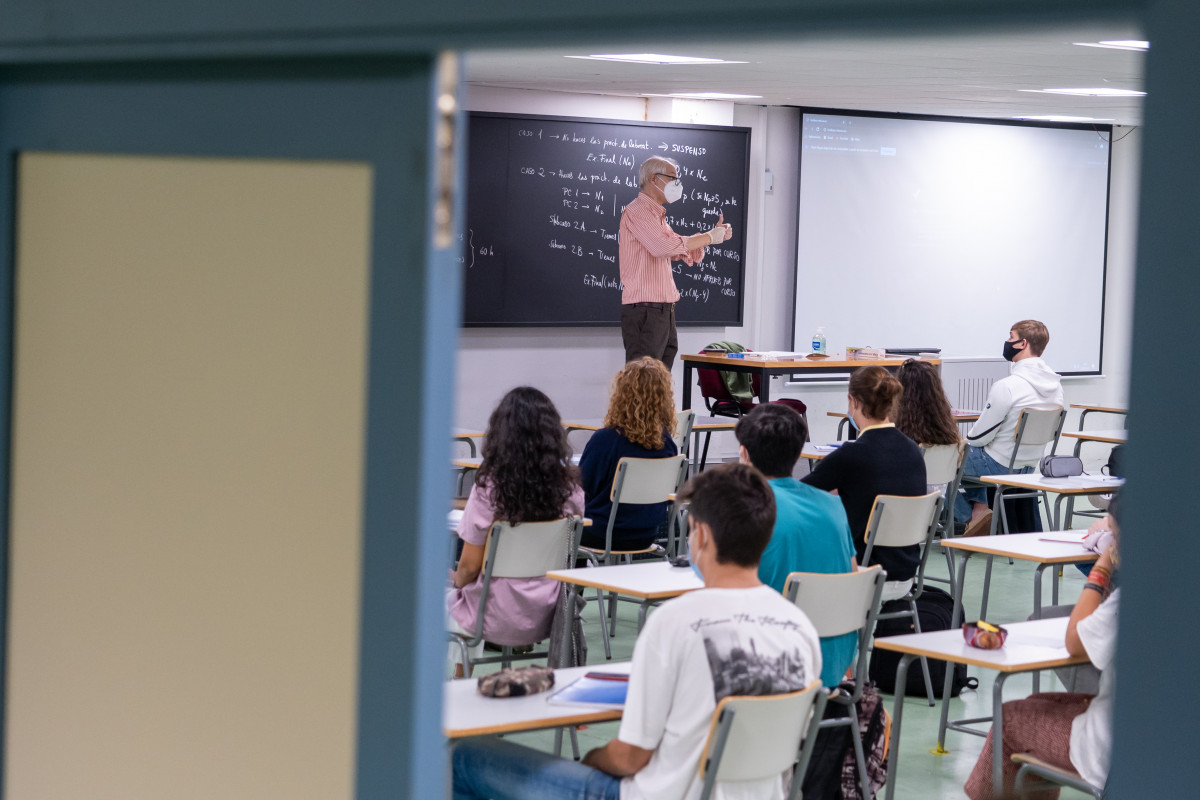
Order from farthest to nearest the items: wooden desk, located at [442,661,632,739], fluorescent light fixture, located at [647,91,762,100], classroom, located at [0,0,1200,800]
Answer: fluorescent light fixture, located at [647,91,762,100], wooden desk, located at [442,661,632,739], classroom, located at [0,0,1200,800]

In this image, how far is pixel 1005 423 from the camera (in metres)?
7.53

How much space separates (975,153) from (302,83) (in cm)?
1069

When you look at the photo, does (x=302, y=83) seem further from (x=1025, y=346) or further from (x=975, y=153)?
(x=975, y=153)

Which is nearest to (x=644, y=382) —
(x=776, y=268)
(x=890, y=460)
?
(x=890, y=460)

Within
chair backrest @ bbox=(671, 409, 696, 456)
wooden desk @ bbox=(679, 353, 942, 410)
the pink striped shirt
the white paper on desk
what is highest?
the pink striped shirt

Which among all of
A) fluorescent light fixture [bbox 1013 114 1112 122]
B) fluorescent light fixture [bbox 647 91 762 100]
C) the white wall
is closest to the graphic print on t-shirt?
the white wall

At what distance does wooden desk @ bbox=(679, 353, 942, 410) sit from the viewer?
8.21 meters

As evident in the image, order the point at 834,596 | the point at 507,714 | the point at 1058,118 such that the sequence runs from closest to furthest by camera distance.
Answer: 1. the point at 507,714
2. the point at 834,596
3. the point at 1058,118

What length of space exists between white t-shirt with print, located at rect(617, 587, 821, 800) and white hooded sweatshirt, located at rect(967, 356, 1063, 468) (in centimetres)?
513

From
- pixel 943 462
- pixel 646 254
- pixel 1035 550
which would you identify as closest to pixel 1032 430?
pixel 943 462

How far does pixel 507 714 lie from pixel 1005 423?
5375 millimetres

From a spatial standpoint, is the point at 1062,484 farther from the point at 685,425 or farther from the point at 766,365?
the point at 766,365

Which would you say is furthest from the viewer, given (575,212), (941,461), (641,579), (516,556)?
(575,212)

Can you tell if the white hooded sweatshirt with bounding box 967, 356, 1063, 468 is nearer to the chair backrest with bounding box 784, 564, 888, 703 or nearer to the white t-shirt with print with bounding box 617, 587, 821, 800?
the chair backrest with bounding box 784, 564, 888, 703
